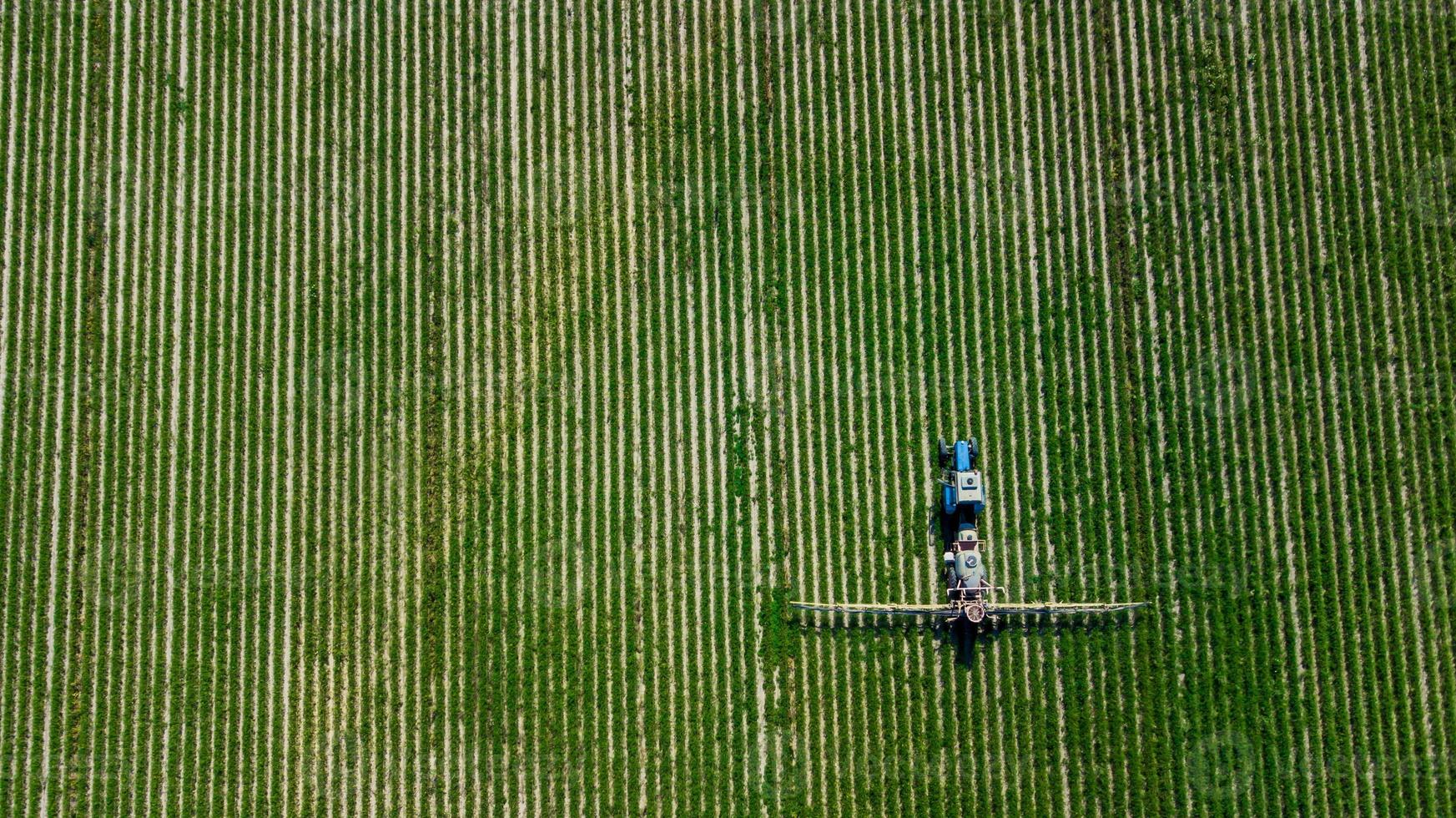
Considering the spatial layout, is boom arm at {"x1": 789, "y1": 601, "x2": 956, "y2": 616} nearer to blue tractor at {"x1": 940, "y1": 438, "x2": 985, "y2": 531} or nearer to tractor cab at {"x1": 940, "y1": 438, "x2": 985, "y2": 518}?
blue tractor at {"x1": 940, "y1": 438, "x2": 985, "y2": 531}

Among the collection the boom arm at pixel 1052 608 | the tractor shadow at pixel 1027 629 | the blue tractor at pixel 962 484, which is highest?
the blue tractor at pixel 962 484

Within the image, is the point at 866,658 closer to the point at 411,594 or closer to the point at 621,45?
the point at 411,594

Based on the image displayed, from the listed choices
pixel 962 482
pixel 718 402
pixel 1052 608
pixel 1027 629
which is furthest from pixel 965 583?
pixel 718 402

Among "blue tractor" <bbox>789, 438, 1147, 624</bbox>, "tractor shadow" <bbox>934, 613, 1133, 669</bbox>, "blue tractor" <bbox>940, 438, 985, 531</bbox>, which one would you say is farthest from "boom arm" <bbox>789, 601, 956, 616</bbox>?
"blue tractor" <bbox>940, 438, 985, 531</bbox>

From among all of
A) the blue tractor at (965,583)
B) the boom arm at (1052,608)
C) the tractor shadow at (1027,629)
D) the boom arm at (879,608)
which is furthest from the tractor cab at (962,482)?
the tractor shadow at (1027,629)

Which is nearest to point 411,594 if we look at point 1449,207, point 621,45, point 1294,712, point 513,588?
point 513,588

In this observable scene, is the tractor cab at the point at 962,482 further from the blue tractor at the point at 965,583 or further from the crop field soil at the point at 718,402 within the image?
the crop field soil at the point at 718,402

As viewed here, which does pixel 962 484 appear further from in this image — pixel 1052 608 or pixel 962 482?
pixel 1052 608

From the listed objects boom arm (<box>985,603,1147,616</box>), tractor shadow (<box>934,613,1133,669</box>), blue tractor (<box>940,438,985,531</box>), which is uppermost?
blue tractor (<box>940,438,985,531</box>)
